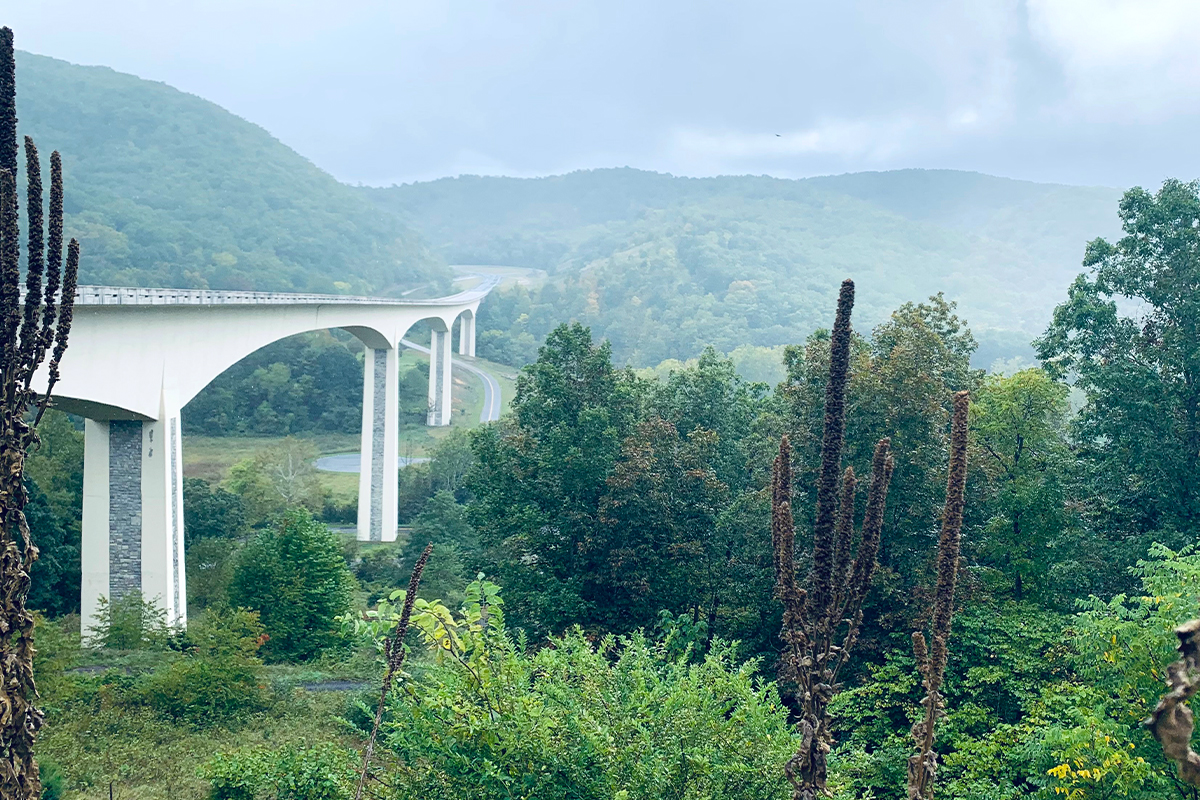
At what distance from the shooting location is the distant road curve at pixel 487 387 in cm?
8728

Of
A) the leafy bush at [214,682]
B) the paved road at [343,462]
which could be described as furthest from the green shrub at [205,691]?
the paved road at [343,462]

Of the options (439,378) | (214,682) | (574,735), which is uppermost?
(439,378)

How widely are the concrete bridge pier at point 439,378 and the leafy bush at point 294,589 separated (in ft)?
185

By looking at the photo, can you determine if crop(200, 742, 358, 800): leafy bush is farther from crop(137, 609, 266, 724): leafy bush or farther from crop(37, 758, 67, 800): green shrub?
crop(137, 609, 266, 724): leafy bush

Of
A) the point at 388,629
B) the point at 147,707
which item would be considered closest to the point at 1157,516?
the point at 388,629

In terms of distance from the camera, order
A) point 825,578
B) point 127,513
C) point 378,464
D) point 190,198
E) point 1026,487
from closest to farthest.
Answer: point 825,578, point 1026,487, point 127,513, point 378,464, point 190,198

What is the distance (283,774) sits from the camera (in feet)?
45.5

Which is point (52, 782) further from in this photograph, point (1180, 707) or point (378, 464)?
point (378, 464)

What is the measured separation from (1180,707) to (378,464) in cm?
5066

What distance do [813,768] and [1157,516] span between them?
1749 centimetres

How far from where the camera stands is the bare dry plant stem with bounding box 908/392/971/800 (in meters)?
4.12

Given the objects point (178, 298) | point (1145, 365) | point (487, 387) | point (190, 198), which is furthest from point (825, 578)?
point (190, 198)

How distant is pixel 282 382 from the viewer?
7425 centimetres

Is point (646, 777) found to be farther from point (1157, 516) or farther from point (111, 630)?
point (111, 630)
